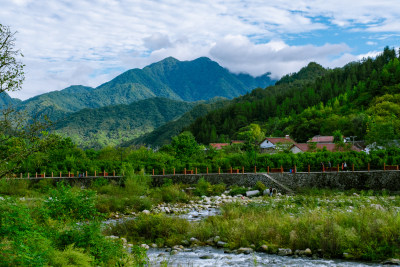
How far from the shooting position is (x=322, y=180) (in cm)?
3806

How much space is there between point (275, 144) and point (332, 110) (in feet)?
145

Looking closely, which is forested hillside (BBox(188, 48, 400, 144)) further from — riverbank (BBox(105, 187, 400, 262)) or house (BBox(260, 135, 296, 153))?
riverbank (BBox(105, 187, 400, 262))

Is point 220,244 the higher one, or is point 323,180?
point 323,180

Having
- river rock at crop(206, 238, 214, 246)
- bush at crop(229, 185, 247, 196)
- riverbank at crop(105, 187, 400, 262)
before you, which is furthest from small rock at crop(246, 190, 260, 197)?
river rock at crop(206, 238, 214, 246)

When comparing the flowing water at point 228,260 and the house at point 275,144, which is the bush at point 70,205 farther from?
the house at point 275,144

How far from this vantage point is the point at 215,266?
14.7 m

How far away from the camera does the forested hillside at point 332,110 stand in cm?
8806

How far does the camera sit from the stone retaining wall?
122ft

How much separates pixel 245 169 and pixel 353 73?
133 metres

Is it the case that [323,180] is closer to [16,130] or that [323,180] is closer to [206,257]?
[206,257]

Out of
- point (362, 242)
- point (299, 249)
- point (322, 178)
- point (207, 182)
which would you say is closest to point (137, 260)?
point (299, 249)

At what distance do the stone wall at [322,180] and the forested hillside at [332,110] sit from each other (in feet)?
72.7

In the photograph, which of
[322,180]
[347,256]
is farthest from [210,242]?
[322,180]

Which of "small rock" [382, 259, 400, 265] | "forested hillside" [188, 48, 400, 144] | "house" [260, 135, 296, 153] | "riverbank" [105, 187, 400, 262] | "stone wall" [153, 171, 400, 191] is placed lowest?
"small rock" [382, 259, 400, 265]
